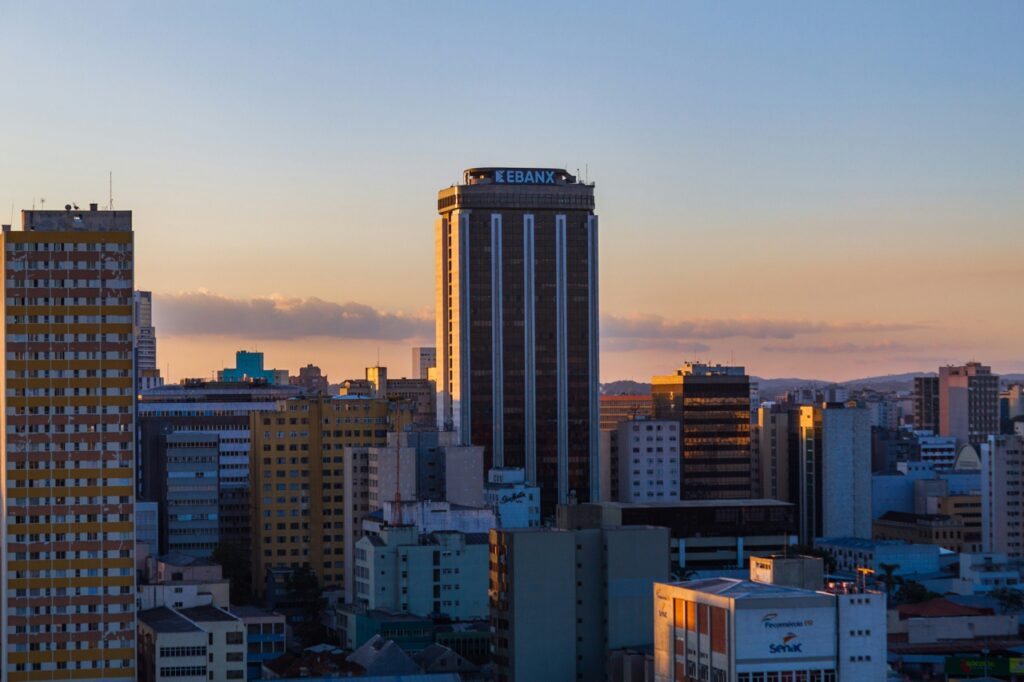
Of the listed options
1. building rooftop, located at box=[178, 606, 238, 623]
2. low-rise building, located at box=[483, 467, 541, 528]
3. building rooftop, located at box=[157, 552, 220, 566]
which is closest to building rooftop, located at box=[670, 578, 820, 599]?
building rooftop, located at box=[178, 606, 238, 623]

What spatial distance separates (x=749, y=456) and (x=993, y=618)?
55460 millimetres

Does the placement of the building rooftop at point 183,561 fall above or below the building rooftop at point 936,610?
above

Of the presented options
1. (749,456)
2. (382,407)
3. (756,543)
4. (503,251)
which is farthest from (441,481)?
(749,456)

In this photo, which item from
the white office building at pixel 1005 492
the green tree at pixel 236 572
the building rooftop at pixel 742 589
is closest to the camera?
the building rooftop at pixel 742 589

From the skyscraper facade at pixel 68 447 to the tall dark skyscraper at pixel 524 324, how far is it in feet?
250

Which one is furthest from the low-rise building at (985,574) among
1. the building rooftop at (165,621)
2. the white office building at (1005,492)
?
the building rooftop at (165,621)

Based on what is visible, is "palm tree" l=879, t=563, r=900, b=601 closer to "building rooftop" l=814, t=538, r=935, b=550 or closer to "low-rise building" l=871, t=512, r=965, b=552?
"building rooftop" l=814, t=538, r=935, b=550

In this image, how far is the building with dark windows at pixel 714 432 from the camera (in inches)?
6905

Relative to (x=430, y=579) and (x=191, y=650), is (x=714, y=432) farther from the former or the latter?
(x=191, y=650)

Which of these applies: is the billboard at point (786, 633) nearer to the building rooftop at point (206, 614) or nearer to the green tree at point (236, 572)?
the building rooftop at point (206, 614)

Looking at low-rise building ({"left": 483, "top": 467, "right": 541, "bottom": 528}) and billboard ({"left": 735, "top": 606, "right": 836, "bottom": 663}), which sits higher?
low-rise building ({"left": 483, "top": 467, "right": 541, "bottom": 528})

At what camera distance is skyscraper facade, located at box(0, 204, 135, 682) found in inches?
3617

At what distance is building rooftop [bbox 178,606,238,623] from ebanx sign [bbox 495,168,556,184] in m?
70.1

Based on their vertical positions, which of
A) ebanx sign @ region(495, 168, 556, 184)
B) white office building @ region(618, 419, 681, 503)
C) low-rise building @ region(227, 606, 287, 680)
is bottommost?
low-rise building @ region(227, 606, 287, 680)
